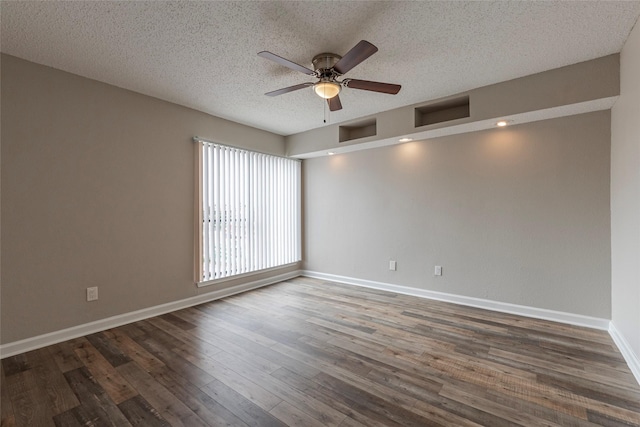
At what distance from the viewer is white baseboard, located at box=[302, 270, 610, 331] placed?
2924 mm

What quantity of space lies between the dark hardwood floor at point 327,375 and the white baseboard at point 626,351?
7 cm

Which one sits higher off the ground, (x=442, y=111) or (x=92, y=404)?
(x=442, y=111)

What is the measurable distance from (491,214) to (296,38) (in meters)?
2.97

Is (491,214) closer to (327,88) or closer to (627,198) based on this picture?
(627,198)

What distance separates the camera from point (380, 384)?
200 cm

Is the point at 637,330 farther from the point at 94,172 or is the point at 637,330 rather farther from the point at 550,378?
the point at 94,172

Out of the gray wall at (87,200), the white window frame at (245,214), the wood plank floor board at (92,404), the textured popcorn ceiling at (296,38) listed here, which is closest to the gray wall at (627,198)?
the textured popcorn ceiling at (296,38)

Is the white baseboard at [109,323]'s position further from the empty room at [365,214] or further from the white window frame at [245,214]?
the white window frame at [245,214]

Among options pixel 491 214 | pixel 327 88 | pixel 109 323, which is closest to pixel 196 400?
pixel 109 323

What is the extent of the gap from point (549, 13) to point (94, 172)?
13.6 feet

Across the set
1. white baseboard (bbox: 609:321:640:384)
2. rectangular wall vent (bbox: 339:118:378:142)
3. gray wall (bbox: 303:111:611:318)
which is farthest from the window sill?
white baseboard (bbox: 609:321:640:384)

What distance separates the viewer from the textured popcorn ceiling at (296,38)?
191 cm

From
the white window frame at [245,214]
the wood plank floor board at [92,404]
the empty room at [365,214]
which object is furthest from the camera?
the white window frame at [245,214]

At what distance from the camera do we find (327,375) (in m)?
2.12
